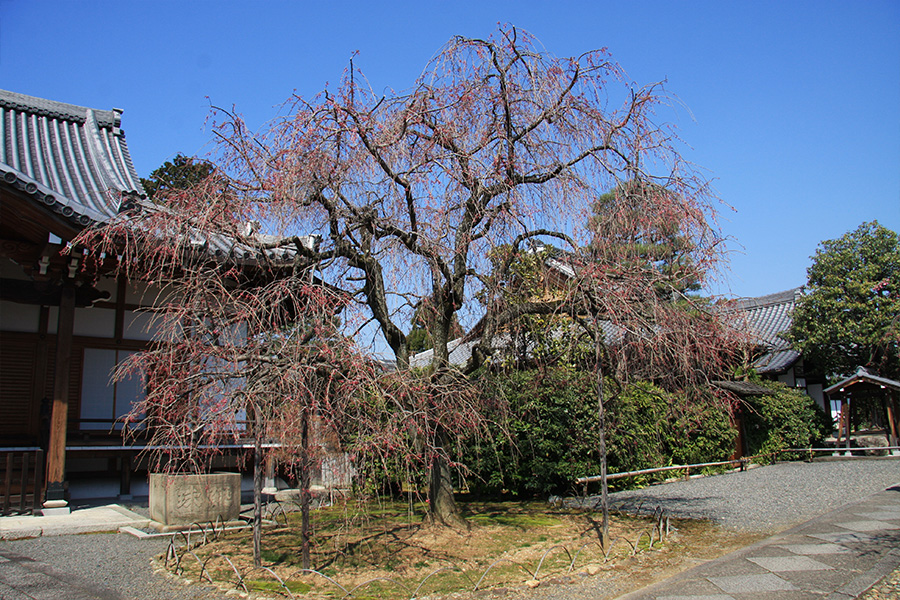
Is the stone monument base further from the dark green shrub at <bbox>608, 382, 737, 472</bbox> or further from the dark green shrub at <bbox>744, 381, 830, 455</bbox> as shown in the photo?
the dark green shrub at <bbox>744, 381, 830, 455</bbox>

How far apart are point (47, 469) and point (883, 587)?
1008cm

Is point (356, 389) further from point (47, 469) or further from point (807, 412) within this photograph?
point (807, 412)

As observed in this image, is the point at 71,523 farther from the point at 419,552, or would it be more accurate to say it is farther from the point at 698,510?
the point at 698,510

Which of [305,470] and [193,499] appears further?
[193,499]

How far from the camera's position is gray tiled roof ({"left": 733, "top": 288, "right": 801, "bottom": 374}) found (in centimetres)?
2098

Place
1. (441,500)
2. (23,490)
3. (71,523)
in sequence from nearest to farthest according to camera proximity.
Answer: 1. (441,500)
2. (71,523)
3. (23,490)

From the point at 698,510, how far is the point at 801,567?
387cm

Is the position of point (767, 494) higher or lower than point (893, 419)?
lower

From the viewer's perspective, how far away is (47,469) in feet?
27.9

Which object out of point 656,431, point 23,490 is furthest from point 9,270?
point 656,431

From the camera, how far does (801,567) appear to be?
611 cm

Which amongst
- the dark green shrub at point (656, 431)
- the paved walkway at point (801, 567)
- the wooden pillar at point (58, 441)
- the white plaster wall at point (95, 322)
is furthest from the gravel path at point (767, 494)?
the white plaster wall at point (95, 322)

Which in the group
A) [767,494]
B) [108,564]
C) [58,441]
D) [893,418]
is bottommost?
[767,494]

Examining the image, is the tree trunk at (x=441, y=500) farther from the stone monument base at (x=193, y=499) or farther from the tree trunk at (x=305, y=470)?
the stone monument base at (x=193, y=499)
